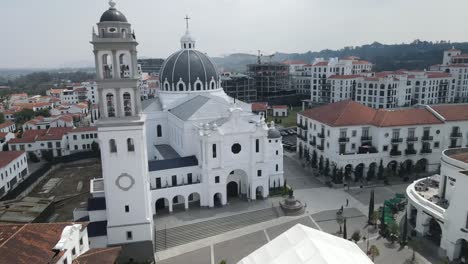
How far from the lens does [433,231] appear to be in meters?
28.8

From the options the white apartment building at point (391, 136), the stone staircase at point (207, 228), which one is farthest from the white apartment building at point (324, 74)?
the stone staircase at point (207, 228)

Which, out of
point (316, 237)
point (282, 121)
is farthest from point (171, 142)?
point (282, 121)

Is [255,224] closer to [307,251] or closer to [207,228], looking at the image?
[207,228]

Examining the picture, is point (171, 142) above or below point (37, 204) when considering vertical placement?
above

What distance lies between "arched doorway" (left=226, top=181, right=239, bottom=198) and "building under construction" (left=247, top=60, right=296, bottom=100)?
2705 inches

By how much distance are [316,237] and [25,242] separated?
16.2m

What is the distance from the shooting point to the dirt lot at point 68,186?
36.8 meters

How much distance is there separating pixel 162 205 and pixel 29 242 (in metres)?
16.5

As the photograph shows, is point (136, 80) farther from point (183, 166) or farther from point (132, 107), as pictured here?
point (183, 166)

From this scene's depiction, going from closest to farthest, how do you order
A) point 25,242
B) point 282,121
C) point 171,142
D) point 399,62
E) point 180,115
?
point 25,242
point 180,115
point 171,142
point 282,121
point 399,62

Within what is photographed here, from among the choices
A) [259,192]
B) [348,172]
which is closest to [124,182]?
[259,192]

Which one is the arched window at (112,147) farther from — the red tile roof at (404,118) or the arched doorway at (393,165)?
the arched doorway at (393,165)

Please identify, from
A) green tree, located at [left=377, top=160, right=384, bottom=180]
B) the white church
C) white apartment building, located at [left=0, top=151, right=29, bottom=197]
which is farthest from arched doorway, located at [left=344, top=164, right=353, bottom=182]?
white apartment building, located at [left=0, top=151, right=29, bottom=197]

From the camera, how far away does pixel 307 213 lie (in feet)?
111
